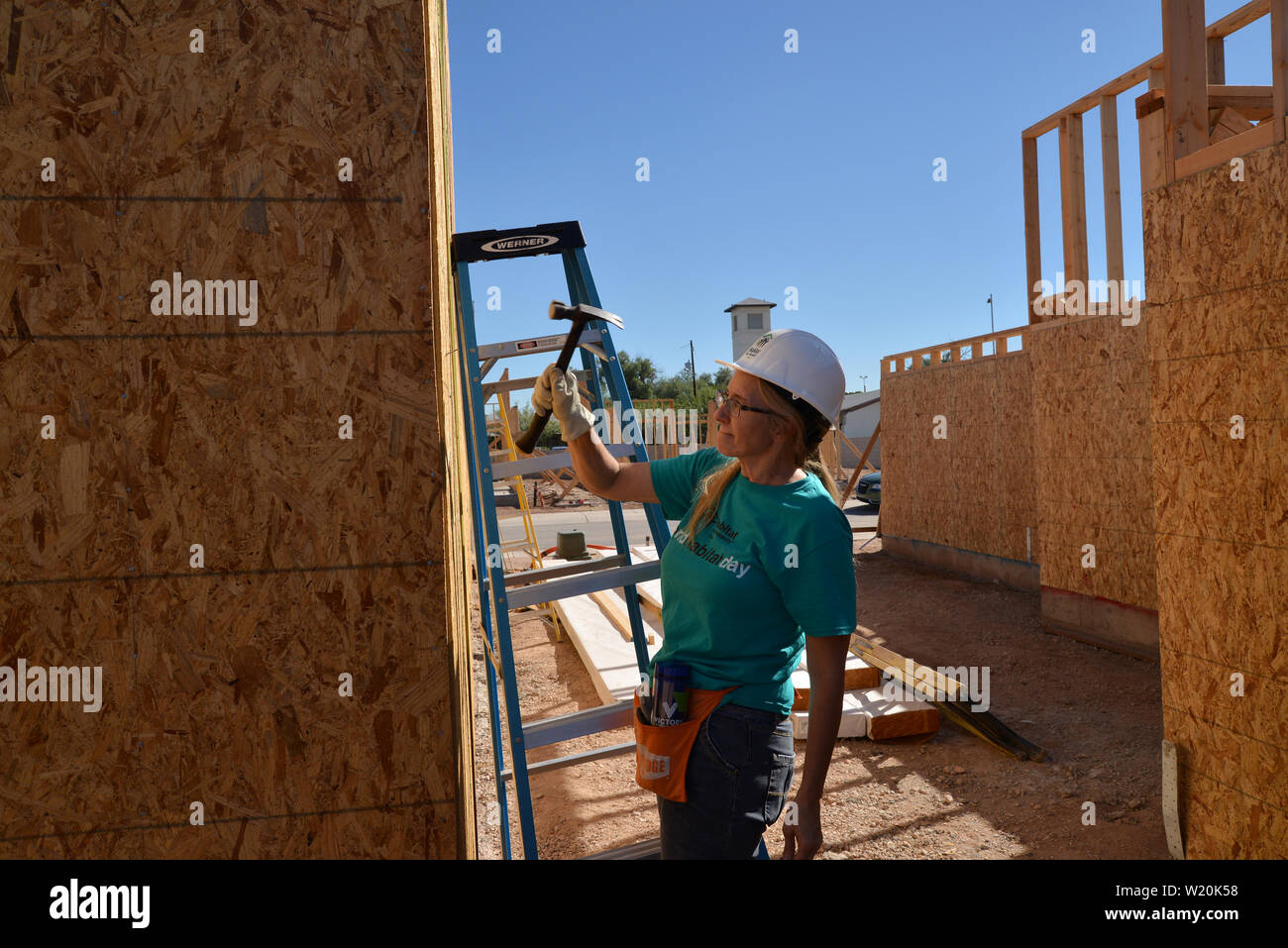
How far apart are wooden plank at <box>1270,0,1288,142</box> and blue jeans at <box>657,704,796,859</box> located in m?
3.27

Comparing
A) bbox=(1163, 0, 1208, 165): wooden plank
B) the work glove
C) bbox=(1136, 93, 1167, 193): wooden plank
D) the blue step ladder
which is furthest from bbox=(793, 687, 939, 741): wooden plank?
the work glove

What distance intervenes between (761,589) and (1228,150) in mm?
3214

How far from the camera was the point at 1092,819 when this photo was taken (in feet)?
15.6

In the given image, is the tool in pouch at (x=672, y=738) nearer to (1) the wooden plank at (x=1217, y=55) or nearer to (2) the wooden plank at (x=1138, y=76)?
(2) the wooden plank at (x=1138, y=76)

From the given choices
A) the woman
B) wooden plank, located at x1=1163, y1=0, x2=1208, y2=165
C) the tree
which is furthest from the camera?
the tree

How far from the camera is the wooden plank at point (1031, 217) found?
9.48 meters

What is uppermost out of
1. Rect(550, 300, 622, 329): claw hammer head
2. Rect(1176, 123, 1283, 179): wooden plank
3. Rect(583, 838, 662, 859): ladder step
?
Rect(1176, 123, 1283, 179): wooden plank

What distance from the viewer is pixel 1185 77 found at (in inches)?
159

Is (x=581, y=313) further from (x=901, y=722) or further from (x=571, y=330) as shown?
(x=901, y=722)

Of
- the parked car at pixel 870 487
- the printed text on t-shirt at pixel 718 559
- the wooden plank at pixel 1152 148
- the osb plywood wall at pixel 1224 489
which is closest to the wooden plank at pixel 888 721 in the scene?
the osb plywood wall at pixel 1224 489

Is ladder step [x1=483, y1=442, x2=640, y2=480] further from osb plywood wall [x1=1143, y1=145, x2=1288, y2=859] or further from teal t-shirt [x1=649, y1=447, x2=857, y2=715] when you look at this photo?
osb plywood wall [x1=1143, y1=145, x2=1288, y2=859]

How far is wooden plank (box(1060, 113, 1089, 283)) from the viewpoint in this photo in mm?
8711

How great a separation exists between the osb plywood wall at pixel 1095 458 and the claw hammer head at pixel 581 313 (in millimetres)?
6914
